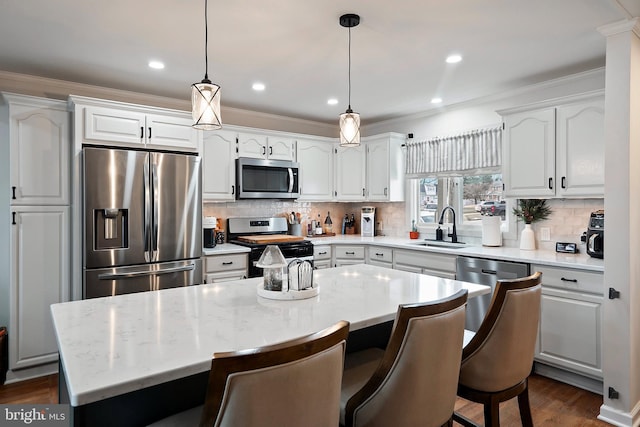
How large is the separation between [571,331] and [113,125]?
3900 millimetres

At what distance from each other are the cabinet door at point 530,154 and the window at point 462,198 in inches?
16.4

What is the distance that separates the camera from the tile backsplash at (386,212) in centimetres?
332

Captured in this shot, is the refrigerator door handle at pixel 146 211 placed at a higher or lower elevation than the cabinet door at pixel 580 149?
lower

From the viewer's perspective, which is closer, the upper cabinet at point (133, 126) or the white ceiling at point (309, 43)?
the white ceiling at point (309, 43)

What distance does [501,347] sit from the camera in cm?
164

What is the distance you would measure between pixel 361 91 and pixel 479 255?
1.88 m

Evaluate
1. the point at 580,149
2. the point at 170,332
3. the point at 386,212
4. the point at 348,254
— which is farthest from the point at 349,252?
the point at 170,332

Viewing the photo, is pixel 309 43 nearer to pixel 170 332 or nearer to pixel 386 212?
pixel 170 332

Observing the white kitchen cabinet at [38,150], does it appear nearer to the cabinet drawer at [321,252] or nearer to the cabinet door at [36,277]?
the cabinet door at [36,277]

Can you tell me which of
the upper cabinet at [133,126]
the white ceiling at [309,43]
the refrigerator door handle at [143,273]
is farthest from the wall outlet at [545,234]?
the upper cabinet at [133,126]

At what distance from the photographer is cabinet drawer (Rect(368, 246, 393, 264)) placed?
166 inches

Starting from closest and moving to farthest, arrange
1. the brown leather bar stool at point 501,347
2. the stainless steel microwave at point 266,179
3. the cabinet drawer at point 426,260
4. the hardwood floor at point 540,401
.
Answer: the brown leather bar stool at point 501,347, the hardwood floor at point 540,401, the cabinet drawer at point 426,260, the stainless steel microwave at point 266,179

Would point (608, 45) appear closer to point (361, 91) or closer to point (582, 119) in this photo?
point (582, 119)

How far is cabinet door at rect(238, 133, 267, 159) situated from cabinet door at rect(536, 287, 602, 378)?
3.02m
